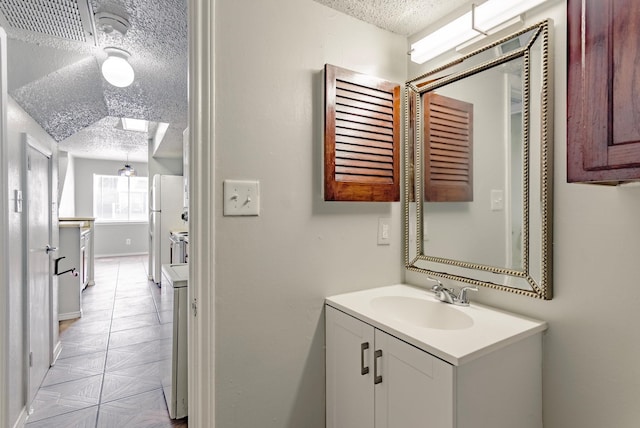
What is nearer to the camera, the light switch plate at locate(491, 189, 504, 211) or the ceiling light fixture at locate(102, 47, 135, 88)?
the light switch plate at locate(491, 189, 504, 211)

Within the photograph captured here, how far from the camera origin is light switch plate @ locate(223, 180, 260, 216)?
3.93ft

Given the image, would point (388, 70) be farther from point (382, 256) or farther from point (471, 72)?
point (382, 256)

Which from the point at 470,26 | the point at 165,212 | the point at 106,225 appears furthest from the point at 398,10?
the point at 106,225

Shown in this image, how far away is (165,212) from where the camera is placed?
5.02 meters

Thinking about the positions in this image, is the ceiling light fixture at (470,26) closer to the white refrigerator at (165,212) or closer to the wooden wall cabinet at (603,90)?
the wooden wall cabinet at (603,90)

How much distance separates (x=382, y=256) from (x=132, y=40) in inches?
67.2

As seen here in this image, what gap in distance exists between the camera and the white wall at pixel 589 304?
0.96m

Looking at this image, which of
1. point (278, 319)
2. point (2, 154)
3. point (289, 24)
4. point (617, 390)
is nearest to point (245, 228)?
point (278, 319)

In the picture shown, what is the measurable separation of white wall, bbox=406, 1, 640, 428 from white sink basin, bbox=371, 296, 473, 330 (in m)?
0.25

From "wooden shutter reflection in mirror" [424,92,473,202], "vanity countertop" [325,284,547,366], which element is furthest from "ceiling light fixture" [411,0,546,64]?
"vanity countertop" [325,284,547,366]

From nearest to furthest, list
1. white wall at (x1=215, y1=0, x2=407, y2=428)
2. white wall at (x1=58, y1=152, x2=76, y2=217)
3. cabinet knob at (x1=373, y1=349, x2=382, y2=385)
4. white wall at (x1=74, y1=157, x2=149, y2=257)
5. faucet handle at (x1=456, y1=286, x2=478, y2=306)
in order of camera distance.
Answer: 1. cabinet knob at (x1=373, y1=349, x2=382, y2=385)
2. white wall at (x1=215, y1=0, x2=407, y2=428)
3. faucet handle at (x1=456, y1=286, x2=478, y2=306)
4. white wall at (x1=58, y1=152, x2=76, y2=217)
5. white wall at (x1=74, y1=157, x2=149, y2=257)

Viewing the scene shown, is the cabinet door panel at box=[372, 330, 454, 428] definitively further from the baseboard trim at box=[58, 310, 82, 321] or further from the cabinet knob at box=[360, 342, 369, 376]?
the baseboard trim at box=[58, 310, 82, 321]

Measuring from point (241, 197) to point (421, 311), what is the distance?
0.88 meters

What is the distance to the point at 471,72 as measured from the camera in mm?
1367
